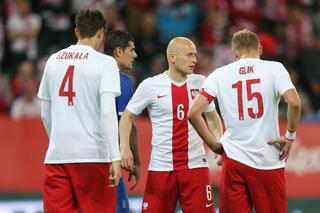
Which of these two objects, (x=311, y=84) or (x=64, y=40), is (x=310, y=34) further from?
(x=64, y=40)

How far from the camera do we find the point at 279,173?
8.67 m

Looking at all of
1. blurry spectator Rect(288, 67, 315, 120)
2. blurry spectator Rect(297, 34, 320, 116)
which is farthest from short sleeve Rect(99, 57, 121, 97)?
blurry spectator Rect(297, 34, 320, 116)

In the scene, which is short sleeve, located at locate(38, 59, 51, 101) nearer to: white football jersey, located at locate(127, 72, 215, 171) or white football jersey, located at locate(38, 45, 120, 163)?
white football jersey, located at locate(38, 45, 120, 163)

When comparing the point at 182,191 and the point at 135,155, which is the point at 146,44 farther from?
the point at 182,191

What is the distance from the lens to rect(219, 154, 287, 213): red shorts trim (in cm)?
863

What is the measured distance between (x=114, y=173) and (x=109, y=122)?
436 millimetres

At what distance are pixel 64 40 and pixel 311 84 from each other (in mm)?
4343

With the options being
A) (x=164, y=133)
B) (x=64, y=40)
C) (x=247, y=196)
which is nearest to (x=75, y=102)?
(x=164, y=133)

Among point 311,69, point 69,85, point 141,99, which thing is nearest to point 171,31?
point 311,69

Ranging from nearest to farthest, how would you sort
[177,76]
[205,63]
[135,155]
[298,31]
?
[177,76]
[135,155]
[205,63]
[298,31]

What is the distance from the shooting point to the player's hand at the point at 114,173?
25.7ft

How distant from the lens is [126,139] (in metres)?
8.97

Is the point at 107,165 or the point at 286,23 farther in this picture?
the point at 286,23

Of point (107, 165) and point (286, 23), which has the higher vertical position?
point (286, 23)
